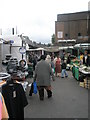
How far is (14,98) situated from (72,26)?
176 feet

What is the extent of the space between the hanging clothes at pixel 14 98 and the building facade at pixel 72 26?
49.6 meters

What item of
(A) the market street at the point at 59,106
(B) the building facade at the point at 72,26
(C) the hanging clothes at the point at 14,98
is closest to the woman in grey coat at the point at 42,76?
(A) the market street at the point at 59,106

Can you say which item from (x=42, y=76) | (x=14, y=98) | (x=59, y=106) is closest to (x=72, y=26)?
(x=42, y=76)

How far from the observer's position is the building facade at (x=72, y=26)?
5384 cm

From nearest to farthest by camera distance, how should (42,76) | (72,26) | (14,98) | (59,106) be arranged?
(14,98), (59,106), (42,76), (72,26)

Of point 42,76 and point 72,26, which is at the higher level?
point 72,26

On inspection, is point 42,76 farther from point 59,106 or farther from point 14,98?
point 14,98

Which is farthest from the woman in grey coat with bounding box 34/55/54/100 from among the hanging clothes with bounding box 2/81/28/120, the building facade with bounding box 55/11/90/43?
the building facade with bounding box 55/11/90/43

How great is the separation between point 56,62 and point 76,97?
731 cm

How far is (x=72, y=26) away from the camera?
184 feet

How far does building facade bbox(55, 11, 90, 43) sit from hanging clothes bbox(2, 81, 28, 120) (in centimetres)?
4956

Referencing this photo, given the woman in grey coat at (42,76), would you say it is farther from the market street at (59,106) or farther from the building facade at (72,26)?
the building facade at (72,26)

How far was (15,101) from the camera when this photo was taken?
4285 millimetres

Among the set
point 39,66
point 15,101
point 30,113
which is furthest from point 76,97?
point 15,101
